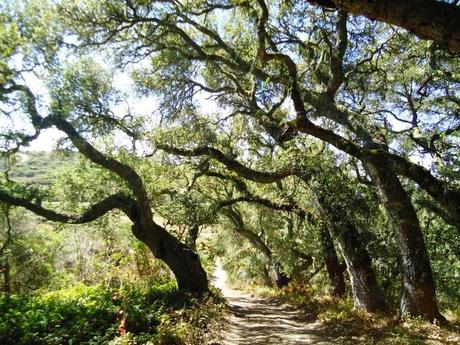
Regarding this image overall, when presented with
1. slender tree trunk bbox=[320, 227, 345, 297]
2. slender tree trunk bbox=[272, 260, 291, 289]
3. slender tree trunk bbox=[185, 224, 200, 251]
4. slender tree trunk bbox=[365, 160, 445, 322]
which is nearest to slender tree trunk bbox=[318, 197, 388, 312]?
slender tree trunk bbox=[365, 160, 445, 322]

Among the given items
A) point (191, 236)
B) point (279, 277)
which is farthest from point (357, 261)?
point (279, 277)

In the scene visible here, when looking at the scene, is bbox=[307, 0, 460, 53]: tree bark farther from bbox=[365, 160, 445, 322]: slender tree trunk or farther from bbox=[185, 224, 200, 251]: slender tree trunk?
Answer: bbox=[185, 224, 200, 251]: slender tree trunk

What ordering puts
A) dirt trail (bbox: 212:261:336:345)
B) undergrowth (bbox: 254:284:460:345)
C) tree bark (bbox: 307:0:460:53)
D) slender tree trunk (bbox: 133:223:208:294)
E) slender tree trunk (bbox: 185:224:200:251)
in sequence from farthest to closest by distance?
slender tree trunk (bbox: 185:224:200:251), slender tree trunk (bbox: 133:223:208:294), dirt trail (bbox: 212:261:336:345), undergrowth (bbox: 254:284:460:345), tree bark (bbox: 307:0:460:53)

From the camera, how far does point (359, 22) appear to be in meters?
9.38

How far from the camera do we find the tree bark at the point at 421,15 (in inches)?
117

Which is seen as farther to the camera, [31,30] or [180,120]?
[180,120]

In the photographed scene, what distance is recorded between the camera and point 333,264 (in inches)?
587

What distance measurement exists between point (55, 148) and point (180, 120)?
3672 mm

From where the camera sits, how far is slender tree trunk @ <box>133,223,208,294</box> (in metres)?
11.9

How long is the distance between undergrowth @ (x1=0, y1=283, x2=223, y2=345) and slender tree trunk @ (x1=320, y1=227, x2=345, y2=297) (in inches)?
216

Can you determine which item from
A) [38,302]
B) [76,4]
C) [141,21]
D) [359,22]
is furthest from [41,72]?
[359,22]

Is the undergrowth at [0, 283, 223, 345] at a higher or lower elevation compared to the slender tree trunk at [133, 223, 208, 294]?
lower

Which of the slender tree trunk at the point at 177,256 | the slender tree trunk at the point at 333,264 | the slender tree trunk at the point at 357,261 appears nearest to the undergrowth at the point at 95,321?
the slender tree trunk at the point at 177,256

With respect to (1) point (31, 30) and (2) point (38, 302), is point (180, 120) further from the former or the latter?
(2) point (38, 302)
